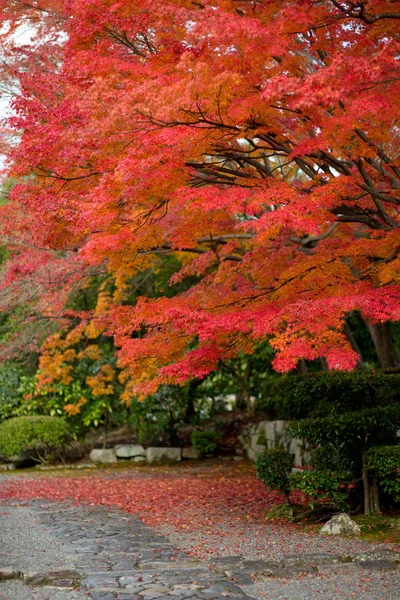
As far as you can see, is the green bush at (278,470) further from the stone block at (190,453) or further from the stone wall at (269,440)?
the stone block at (190,453)

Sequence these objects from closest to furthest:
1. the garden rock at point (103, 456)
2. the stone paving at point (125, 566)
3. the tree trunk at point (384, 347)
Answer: the stone paving at point (125, 566) < the tree trunk at point (384, 347) < the garden rock at point (103, 456)

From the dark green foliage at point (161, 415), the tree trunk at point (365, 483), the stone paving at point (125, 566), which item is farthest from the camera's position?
the dark green foliage at point (161, 415)

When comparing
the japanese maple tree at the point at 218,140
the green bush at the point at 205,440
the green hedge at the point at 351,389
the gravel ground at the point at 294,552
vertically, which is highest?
the japanese maple tree at the point at 218,140

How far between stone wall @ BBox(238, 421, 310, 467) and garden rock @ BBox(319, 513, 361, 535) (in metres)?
4.36

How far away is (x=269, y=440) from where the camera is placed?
1416cm

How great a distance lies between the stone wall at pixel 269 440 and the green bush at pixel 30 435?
4130mm

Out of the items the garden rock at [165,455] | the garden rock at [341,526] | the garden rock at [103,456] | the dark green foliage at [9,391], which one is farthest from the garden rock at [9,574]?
the dark green foliage at [9,391]

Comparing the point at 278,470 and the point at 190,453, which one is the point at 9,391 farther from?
the point at 278,470

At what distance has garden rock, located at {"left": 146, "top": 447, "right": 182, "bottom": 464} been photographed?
51.4ft

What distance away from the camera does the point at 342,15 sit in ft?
23.8

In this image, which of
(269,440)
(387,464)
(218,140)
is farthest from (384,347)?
(218,140)

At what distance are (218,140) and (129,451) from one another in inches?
397

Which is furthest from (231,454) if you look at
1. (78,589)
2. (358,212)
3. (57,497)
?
(78,589)

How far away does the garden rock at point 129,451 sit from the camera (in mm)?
15954
